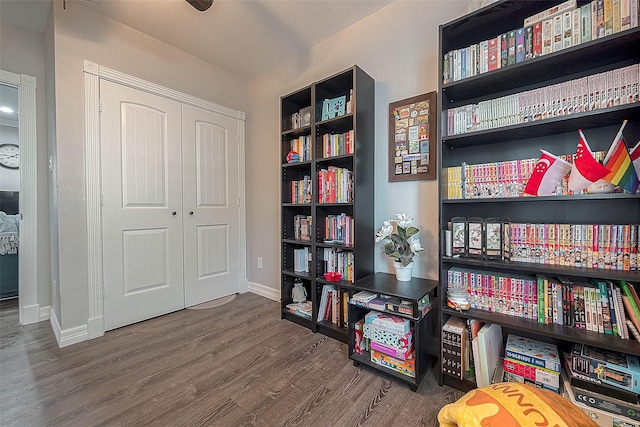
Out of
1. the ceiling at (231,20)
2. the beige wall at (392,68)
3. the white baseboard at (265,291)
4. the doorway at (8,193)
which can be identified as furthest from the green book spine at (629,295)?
the doorway at (8,193)

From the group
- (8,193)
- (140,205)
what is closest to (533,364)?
(140,205)

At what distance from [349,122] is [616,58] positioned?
1.41 m

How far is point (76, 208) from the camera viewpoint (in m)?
1.90

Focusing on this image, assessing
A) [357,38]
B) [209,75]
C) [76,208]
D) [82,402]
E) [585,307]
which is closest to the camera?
[585,307]

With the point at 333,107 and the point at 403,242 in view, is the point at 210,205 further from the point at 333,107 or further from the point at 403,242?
the point at 403,242

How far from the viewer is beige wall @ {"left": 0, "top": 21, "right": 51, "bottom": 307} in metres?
2.09

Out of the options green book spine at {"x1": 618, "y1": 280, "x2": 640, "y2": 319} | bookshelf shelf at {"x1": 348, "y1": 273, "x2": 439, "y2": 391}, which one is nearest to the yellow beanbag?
bookshelf shelf at {"x1": 348, "y1": 273, "x2": 439, "y2": 391}

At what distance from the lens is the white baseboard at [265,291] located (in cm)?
274

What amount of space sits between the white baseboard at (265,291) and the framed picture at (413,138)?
1.75 meters

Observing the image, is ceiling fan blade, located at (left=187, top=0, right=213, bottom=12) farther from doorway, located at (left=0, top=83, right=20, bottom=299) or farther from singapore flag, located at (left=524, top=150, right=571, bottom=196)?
singapore flag, located at (left=524, top=150, right=571, bottom=196)

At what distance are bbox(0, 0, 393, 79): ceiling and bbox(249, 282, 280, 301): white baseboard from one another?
2483mm

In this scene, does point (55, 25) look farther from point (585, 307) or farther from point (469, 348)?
point (585, 307)

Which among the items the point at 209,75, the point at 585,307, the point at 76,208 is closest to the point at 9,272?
the point at 76,208

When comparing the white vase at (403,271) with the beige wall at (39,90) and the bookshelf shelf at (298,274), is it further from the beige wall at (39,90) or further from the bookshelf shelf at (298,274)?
the beige wall at (39,90)
